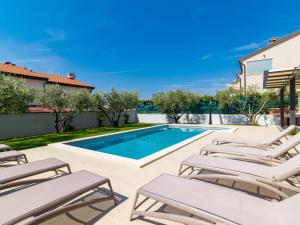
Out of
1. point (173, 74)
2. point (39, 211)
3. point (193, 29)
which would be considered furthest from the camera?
point (173, 74)

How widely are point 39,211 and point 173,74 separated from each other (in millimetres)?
40370

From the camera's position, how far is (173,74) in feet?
135

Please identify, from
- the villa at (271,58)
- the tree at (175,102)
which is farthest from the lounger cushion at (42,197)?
the villa at (271,58)

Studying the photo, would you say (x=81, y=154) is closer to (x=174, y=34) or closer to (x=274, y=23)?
(x=174, y=34)

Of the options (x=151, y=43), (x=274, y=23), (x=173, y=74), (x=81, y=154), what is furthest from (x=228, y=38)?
(x=81, y=154)

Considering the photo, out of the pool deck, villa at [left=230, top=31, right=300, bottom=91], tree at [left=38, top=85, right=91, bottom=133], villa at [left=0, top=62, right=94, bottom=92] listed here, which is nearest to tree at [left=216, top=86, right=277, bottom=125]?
villa at [left=230, top=31, right=300, bottom=91]

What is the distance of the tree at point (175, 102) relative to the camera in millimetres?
21844

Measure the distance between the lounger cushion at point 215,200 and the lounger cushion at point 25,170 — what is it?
7.99 feet

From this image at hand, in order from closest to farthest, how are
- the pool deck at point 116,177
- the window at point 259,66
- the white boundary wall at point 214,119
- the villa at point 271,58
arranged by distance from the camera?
the pool deck at point 116,177 → the white boundary wall at point 214,119 → the villa at point 271,58 → the window at point 259,66

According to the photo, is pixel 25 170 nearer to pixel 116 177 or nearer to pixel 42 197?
pixel 42 197

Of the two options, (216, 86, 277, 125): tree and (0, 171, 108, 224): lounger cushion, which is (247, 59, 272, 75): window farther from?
(0, 171, 108, 224): lounger cushion

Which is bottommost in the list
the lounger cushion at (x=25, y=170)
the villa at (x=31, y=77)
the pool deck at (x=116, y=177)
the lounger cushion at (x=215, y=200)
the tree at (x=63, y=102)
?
the pool deck at (x=116, y=177)

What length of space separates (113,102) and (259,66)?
18.2 metres

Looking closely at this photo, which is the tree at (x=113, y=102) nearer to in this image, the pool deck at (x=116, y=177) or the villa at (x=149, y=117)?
the villa at (x=149, y=117)
